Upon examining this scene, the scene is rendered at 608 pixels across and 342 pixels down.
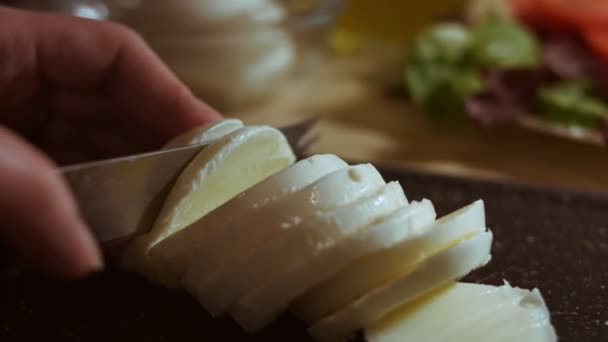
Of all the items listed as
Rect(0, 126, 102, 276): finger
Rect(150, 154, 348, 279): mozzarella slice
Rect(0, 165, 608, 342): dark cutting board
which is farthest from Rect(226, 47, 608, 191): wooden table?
Rect(0, 126, 102, 276): finger

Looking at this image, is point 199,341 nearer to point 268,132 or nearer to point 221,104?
point 268,132

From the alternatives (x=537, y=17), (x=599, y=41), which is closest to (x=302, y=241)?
(x=599, y=41)

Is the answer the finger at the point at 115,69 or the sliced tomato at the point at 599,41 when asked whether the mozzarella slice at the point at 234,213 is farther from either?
the sliced tomato at the point at 599,41

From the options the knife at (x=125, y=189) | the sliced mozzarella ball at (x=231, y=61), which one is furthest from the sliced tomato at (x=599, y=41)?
the knife at (x=125, y=189)

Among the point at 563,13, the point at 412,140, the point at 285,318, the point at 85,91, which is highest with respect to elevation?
the point at 85,91

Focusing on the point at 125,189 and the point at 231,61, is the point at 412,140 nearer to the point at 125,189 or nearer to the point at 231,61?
the point at 231,61

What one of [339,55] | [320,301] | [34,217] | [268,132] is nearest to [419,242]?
[320,301]
